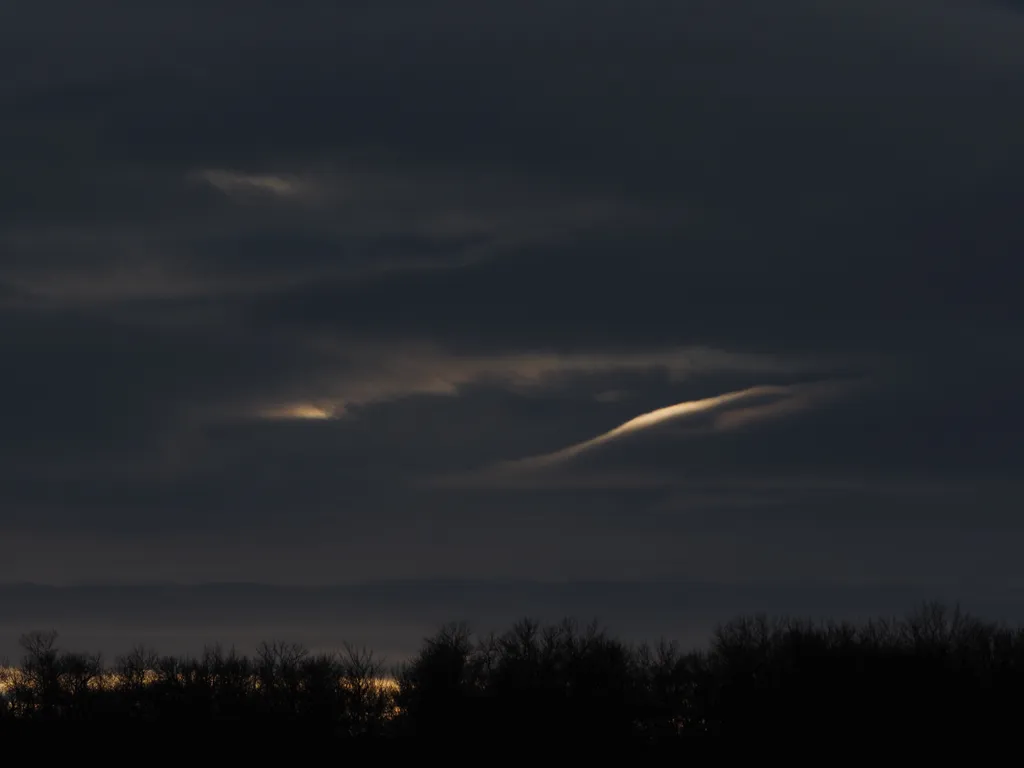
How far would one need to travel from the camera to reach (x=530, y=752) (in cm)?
16175

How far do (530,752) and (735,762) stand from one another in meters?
20.4

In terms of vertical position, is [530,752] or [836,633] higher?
[836,633]

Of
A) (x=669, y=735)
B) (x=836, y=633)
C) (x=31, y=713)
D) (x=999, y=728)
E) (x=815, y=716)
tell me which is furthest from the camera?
Answer: (x=31, y=713)

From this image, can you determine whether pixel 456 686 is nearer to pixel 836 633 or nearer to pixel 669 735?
pixel 669 735

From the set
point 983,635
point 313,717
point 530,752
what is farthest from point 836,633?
point 313,717

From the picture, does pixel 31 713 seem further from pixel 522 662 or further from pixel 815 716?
pixel 815 716

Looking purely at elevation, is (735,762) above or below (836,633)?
below

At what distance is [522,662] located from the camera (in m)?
174

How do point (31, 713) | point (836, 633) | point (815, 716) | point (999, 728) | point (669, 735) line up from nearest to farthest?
point (999, 728) → point (815, 716) → point (669, 735) → point (836, 633) → point (31, 713)

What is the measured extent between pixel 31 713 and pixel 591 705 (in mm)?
69861

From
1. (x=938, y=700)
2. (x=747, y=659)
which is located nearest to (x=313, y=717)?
(x=747, y=659)

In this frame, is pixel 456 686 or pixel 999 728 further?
pixel 456 686

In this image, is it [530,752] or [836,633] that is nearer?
[530,752]

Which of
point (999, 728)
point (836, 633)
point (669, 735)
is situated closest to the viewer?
point (999, 728)
